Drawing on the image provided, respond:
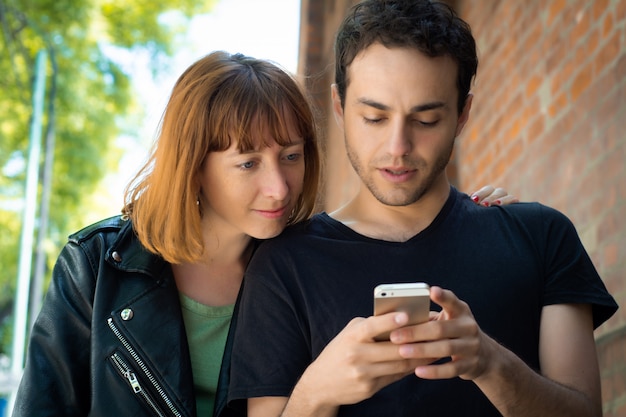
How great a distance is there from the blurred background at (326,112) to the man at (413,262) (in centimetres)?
66

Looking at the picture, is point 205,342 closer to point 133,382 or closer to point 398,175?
point 133,382

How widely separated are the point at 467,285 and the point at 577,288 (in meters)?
0.29

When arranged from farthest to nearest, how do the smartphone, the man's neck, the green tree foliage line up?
1. the green tree foliage
2. the man's neck
3. the smartphone

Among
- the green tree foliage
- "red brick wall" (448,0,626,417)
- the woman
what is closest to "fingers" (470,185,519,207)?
the woman

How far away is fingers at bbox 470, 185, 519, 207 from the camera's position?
110 inches

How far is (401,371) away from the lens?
2.17 m

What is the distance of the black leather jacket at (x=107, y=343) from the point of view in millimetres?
2750

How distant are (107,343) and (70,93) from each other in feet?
44.8

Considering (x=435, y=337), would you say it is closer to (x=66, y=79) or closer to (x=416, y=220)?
(x=416, y=220)

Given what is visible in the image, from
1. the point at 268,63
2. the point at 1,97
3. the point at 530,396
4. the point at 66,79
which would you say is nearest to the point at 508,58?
the point at 268,63

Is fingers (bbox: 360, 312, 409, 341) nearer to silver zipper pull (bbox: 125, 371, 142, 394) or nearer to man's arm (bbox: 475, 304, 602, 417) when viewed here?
man's arm (bbox: 475, 304, 602, 417)

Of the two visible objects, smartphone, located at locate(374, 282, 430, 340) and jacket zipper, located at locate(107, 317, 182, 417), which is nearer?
smartphone, located at locate(374, 282, 430, 340)

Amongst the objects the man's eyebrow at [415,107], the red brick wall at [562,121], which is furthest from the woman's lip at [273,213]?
the red brick wall at [562,121]

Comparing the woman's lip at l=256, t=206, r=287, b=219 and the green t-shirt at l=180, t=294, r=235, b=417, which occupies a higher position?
the woman's lip at l=256, t=206, r=287, b=219
